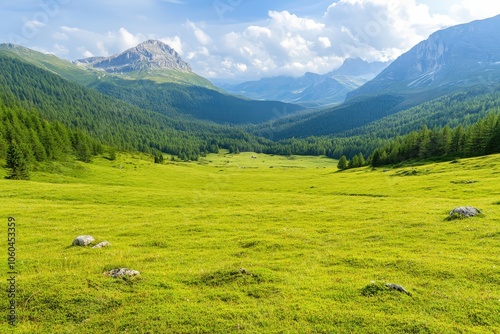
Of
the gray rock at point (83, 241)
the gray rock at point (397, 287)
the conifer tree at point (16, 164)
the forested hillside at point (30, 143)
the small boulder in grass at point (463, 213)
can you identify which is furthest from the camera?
the forested hillside at point (30, 143)

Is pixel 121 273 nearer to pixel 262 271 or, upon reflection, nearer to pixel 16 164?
pixel 262 271

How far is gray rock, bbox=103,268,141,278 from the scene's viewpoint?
1968cm

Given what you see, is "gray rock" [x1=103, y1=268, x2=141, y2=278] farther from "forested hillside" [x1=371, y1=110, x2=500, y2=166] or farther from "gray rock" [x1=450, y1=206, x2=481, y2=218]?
"forested hillside" [x1=371, y1=110, x2=500, y2=166]

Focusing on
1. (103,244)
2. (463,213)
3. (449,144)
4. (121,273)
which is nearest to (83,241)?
(103,244)

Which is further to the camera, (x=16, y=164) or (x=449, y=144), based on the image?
(x=449, y=144)

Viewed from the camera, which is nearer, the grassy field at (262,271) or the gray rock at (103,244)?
the grassy field at (262,271)

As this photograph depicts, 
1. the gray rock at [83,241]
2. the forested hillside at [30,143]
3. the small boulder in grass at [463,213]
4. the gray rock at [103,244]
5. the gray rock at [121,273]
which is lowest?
the gray rock at [103,244]

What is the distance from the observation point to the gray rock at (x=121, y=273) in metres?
19.7

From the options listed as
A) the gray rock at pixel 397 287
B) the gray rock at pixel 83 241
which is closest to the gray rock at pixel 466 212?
the gray rock at pixel 397 287

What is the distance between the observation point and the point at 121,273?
19.9 m

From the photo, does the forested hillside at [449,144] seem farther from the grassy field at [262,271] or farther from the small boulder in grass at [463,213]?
the small boulder in grass at [463,213]

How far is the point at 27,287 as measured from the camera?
17.9 m

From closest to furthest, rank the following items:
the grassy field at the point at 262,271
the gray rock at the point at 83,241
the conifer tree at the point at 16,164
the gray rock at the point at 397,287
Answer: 1. the grassy field at the point at 262,271
2. the gray rock at the point at 397,287
3. the gray rock at the point at 83,241
4. the conifer tree at the point at 16,164

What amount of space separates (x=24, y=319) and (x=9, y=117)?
5995 inches
